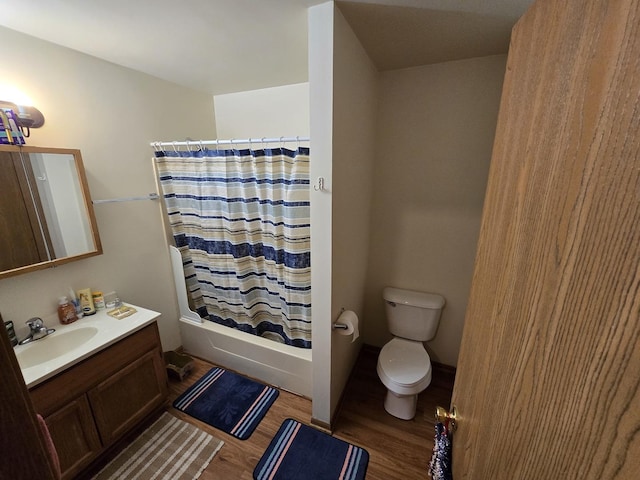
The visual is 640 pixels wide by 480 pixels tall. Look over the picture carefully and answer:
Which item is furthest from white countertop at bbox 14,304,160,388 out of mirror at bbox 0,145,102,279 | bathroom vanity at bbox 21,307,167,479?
mirror at bbox 0,145,102,279

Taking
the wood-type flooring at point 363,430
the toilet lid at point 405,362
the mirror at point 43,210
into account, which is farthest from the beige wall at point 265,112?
the wood-type flooring at point 363,430

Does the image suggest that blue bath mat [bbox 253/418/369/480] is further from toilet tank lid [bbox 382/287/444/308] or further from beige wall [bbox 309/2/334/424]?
toilet tank lid [bbox 382/287/444/308]

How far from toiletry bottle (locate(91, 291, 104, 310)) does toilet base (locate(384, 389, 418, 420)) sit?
2.10m

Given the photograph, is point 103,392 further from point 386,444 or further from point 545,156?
point 545,156

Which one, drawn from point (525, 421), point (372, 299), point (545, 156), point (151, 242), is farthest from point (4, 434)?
point (372, 299)

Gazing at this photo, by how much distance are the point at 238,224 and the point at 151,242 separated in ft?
2.53

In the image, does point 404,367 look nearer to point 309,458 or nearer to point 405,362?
point 405,362

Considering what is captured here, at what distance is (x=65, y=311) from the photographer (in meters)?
1.56

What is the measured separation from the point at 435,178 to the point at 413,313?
1.05 metres

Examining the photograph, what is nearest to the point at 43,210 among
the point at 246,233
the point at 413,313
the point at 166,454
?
the point at 246,233

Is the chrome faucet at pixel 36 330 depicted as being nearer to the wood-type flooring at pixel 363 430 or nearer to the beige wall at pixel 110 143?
the beige wall at pixel 110 143

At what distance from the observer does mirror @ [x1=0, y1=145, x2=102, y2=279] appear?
1.33 meters

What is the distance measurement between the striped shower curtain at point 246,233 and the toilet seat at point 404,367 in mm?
598

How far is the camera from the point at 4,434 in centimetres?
37
